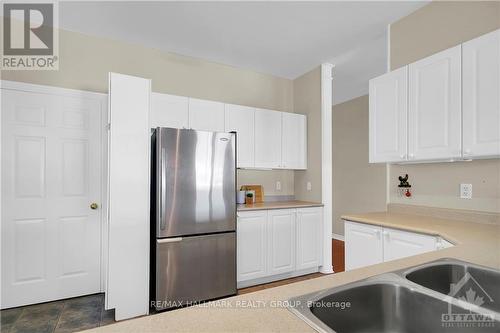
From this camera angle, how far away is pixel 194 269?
256cm

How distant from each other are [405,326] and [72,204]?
2.99 m

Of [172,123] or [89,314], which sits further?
[172,123]

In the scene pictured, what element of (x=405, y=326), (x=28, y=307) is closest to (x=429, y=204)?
(x=405, y=326)

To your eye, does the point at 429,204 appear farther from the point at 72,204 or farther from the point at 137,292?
the point at 72,204

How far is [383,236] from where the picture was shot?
6.66 ft

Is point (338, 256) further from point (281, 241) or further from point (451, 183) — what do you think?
point (451, 183)

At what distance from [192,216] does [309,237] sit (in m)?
1.61

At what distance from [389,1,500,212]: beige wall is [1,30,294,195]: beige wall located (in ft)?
5.63

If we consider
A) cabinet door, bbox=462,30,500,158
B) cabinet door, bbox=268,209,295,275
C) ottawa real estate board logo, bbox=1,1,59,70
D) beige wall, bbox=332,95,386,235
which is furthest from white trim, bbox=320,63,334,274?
ottawa real estate board logo, bbox=1,1,59,70

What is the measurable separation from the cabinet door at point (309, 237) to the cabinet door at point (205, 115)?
1.47 metres

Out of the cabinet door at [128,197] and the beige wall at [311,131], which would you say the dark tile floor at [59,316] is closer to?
the cabinet door at [128,197]

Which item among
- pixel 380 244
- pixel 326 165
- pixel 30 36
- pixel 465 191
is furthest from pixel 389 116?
pixel 30 36

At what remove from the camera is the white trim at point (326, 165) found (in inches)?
138

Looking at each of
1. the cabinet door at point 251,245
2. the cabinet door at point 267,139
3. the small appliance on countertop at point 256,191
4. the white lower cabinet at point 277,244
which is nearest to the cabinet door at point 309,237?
the white lower cabinet at point 277,244
